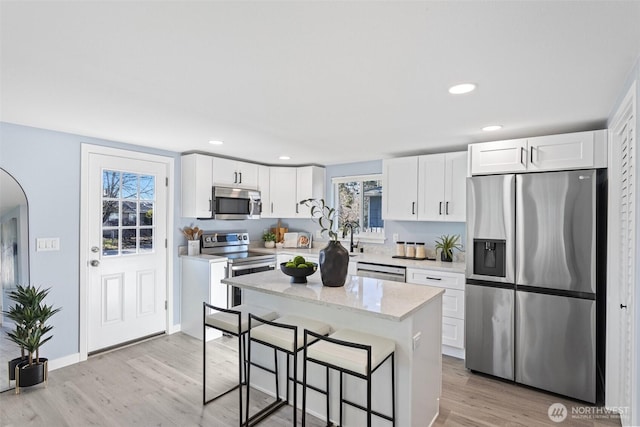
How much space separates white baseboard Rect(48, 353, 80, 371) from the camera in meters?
3.15

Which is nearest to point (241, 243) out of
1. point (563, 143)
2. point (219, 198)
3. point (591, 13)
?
point (219, 198)

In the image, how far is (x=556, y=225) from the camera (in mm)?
2729

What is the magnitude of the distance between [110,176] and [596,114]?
4389 millimetres

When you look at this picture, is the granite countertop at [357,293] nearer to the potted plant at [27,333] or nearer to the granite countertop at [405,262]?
the granite countertop at [405,262]

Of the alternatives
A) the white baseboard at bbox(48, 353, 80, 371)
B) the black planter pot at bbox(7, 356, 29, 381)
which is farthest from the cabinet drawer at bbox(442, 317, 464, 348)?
the black planter pot at bbox(7, 356, 29, 381)

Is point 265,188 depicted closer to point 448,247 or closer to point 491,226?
A: point 448,247

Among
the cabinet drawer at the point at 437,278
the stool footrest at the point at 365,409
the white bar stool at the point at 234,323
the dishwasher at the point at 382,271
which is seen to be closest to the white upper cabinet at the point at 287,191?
the dishwasher at the point at 382,271

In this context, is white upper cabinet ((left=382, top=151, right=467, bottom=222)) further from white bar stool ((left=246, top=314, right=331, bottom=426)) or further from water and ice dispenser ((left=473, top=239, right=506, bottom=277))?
white bar stool ((left=246, top=314, right=331, bottom=426))

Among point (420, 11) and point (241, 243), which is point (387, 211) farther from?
point (420, 11)

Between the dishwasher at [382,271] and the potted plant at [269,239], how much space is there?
1.68 metres

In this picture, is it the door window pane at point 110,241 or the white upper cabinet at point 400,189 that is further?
the white upper cabinet at point 400,189

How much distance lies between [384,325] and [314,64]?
62.3 inches

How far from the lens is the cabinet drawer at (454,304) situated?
11.2 ft

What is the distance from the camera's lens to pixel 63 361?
10.6 feet
